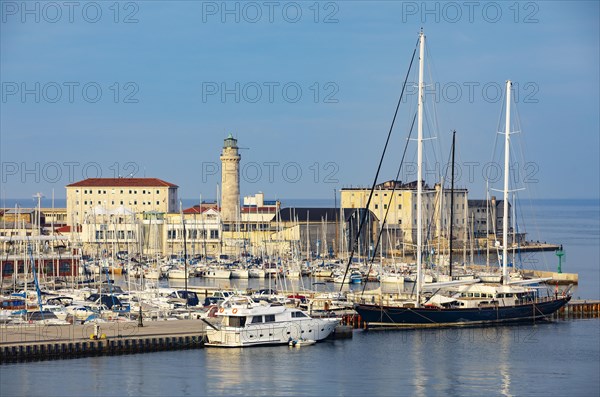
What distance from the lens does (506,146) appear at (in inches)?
2212

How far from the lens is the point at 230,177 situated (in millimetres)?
120750

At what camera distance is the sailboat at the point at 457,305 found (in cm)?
5069

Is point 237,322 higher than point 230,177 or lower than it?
lower

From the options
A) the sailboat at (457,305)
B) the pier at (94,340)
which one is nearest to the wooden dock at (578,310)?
the sailboat at (457,305)

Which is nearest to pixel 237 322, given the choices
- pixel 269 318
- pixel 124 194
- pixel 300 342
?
pixel 269 318

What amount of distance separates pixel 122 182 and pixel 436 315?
85099mm

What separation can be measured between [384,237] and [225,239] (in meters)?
14.5

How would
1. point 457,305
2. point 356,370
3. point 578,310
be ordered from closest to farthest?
1. point 356,370
2. point 457,305
3. point 578,310

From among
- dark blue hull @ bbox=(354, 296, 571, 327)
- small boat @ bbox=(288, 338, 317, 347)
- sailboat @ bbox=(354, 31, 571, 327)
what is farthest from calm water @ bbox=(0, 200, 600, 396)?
sailboat @ bbox=(354, 31, 571, 327)

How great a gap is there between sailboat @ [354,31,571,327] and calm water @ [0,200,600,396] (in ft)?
3.51

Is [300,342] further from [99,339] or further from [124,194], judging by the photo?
[124,194]

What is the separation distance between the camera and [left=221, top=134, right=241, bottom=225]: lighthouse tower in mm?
119625

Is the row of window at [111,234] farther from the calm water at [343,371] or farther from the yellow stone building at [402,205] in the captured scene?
the calm water at [343,371]

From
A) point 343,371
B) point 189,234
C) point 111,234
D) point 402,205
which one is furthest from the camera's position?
point 402,205
